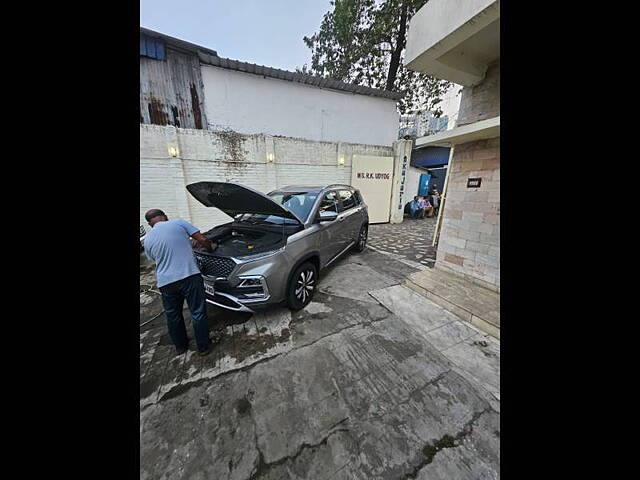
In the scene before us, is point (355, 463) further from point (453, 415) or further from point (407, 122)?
point (407, 122)

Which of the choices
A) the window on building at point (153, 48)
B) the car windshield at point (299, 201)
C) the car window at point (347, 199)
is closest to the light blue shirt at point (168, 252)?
the car windshield at point (299, 201)

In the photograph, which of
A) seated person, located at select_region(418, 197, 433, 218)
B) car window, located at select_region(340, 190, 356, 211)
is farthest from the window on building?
seated person, located at select_region(418, 197, 433, 218)

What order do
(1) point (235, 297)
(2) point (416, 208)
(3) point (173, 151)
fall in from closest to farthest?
(1) point (235, 297) → (3) point (173, 151) → (2) point (416, 208)

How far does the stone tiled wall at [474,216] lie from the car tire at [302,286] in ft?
8.74

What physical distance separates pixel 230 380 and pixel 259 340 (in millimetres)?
532

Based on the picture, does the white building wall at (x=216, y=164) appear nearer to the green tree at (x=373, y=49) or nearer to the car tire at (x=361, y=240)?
the car tire at (x=361, y=240)

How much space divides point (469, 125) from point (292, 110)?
6.99m

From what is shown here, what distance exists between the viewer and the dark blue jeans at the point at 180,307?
6.88 feet

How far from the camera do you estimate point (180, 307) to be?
7.27ft

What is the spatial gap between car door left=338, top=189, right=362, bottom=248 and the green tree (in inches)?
332

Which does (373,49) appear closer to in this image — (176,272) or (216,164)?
(216,164)

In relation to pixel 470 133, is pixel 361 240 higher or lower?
lower

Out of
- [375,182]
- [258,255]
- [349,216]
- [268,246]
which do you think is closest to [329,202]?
[349,216]
